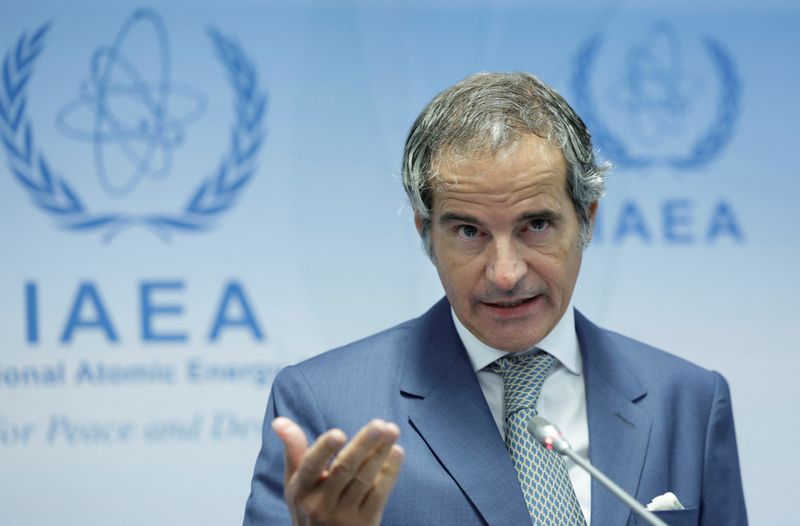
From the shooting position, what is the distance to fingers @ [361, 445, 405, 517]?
1577 millimetres

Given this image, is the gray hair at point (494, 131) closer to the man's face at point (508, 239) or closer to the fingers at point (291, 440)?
the man's face at point (508, 239)


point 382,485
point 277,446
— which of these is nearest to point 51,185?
point 277,446

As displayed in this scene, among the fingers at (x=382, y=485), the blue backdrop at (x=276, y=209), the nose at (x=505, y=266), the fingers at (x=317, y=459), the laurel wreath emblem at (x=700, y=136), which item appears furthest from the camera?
the laurel wreath emblem at (x=700, y=136)

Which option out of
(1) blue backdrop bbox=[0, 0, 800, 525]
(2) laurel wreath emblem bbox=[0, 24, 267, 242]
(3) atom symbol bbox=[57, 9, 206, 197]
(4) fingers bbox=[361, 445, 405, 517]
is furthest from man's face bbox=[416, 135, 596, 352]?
(3) atom symbol bbox=[57, 9, 206, 197]

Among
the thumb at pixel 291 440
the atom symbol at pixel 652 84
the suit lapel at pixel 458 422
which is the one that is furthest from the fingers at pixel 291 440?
the atom symbol at pixel 652 84

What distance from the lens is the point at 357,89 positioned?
11.3 ft

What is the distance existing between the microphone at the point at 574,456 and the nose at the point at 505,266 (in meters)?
0.37

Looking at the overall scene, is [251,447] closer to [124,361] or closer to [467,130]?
[124,361]

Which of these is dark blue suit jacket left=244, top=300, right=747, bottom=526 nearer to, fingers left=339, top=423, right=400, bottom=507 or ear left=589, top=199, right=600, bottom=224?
ear left=589, top=199, right=600, bottom=224

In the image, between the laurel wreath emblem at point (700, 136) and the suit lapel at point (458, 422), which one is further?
the laurel wreath emblem at point (700, 136)

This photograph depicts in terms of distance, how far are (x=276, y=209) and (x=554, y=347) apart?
147cm

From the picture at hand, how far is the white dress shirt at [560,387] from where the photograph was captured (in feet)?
6.91

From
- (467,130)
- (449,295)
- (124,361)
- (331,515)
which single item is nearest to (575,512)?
(449,295)

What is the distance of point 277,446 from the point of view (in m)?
2.04
